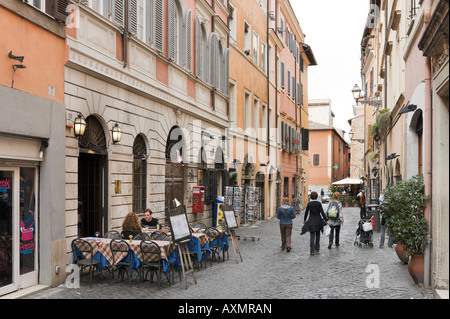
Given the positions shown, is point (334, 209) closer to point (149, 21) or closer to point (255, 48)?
point (149, 21)

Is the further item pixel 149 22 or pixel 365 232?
pixel 365 232

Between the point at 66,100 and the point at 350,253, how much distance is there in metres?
8.30

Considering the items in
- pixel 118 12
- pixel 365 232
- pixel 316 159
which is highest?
pixel 118 12

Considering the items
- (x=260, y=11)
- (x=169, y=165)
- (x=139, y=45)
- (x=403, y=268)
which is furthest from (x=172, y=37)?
(x=260, y=11)

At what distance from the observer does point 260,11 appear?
25422 mm

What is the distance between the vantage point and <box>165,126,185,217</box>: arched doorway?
14.2m

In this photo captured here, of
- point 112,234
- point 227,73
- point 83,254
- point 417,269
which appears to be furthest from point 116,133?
point 227,73

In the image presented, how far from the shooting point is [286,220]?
13.2m

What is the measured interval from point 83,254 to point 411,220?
592cm

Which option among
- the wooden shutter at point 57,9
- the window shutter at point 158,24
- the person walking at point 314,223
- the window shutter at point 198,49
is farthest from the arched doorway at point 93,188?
the window shutter at point 198,49

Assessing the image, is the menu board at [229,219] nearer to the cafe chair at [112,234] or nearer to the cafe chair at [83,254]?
the cafe chair at [112,234]

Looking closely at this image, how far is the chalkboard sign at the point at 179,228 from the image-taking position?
8352 mm

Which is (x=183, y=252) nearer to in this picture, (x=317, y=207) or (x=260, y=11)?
→ (x=317, y=207)

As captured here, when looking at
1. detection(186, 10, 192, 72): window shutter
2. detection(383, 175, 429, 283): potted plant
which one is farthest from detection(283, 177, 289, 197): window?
detection(383, 175, 429, 283): potted plant
